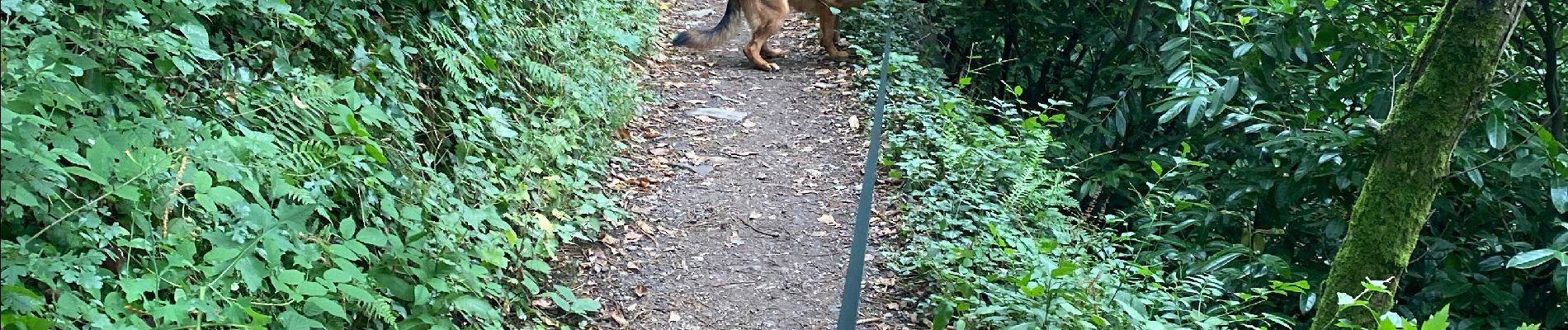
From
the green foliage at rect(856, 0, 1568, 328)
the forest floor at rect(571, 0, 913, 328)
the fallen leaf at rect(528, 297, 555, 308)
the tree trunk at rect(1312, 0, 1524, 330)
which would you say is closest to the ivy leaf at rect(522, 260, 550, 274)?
the fallen leaf at rect(528, 297, 555, 308)

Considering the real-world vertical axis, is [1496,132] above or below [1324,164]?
above

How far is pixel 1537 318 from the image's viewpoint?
491cm

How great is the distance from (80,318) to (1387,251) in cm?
407

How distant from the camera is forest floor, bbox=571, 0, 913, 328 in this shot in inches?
181

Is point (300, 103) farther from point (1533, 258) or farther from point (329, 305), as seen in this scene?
point (1533, 258)

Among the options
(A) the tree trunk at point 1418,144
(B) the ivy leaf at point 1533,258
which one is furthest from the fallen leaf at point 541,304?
(B) the ivy leaf at point 1533,258

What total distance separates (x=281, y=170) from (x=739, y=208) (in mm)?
2539

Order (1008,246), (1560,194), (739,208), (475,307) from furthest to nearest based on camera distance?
(739,208)
(1008,246)
(1560,194)
(475,307)

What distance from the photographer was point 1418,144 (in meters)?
3.78

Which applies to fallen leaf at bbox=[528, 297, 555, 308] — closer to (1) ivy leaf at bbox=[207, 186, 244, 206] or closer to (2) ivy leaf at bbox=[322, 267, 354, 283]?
(2) ivy leaf at bbox=[322, 267, 354, 283]

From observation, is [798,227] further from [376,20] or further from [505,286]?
[376,20]

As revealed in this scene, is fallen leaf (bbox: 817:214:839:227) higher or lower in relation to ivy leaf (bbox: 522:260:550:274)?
lower

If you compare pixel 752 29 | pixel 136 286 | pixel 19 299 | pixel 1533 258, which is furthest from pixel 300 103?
pixel 752 29

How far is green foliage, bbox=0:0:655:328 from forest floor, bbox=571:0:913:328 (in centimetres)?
28
